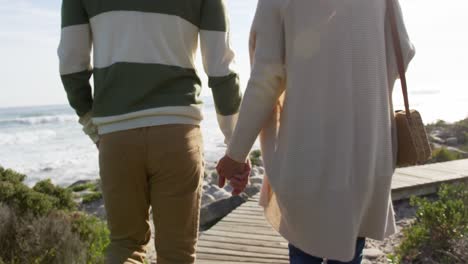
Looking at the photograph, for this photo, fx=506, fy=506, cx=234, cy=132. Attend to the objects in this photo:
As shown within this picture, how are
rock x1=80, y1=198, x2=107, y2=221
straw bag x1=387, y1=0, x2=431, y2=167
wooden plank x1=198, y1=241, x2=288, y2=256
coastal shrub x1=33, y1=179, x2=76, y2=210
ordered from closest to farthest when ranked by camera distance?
straw bag x1=387, y1=0, x2=431, y2=167 → wooden plank x1=198, y1=241, x2=288, y2=256 → coastal shrub x1=33, y1=179, x2=76, y2=210 → rock x1=80, y1=198, x2=107, y2=221

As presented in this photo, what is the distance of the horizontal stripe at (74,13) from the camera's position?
2.48 m

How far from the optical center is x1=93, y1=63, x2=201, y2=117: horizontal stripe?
229 centimetres

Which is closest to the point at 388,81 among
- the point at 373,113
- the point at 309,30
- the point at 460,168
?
the point at 373,113

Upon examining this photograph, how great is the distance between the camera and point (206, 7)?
7.99 feet

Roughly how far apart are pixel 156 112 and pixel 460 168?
720cm

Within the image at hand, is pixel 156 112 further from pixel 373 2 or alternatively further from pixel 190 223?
pixel 373 2

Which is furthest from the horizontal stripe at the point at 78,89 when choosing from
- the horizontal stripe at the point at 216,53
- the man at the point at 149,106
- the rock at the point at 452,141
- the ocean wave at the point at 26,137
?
the ocean wave at the point at 26,137

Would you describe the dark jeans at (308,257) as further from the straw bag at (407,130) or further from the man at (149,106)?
the man at (149,106)

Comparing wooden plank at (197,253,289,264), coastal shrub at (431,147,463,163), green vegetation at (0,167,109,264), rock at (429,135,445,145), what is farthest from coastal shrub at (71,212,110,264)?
rock at (429,135,445,145)

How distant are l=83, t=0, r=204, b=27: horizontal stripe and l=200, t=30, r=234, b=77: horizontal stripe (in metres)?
0.11

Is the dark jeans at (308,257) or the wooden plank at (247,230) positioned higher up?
the dark jeans at (308,257)

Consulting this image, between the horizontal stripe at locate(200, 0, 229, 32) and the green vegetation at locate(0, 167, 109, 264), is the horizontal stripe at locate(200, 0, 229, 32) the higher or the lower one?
the higher one

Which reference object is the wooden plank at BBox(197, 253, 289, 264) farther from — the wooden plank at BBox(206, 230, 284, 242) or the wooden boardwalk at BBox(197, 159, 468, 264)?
the wooden plank at BBox(206, 230, 284, 242)

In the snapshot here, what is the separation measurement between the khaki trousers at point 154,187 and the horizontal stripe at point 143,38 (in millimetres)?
329
